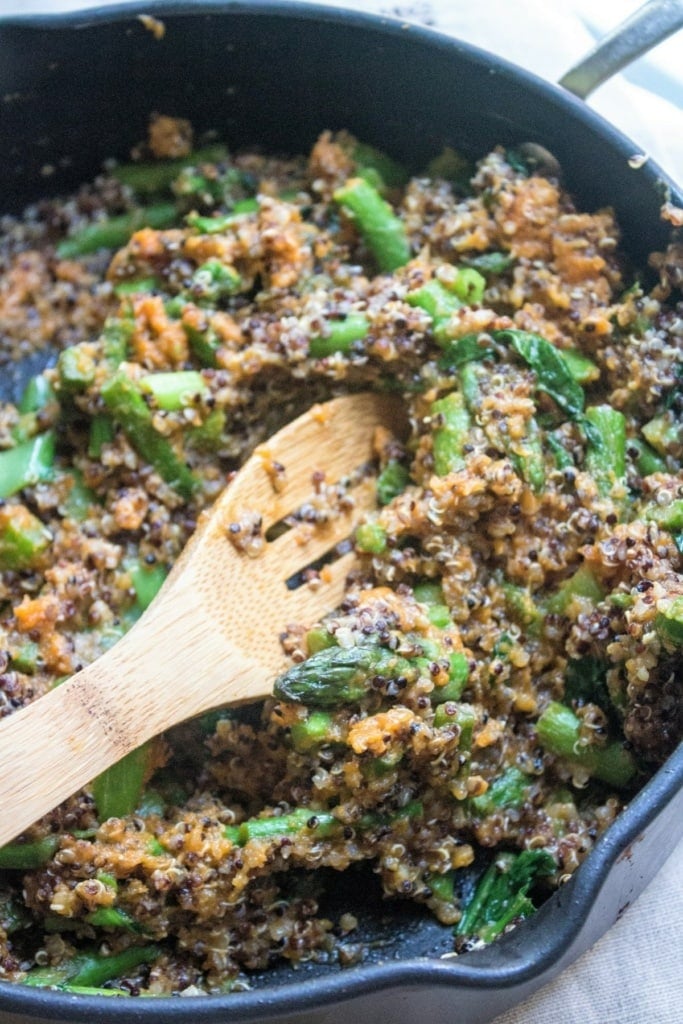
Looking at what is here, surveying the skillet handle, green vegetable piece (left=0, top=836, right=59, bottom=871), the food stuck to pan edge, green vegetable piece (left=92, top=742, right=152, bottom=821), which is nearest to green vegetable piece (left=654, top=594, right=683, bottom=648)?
the food stuck to pan edge

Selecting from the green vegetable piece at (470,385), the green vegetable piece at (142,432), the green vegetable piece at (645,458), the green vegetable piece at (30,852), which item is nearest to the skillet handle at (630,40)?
the green vegetable piece at (470,385)

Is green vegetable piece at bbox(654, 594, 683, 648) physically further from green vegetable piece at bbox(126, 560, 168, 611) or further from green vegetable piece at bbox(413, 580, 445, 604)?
green vegetable piece at bbox(126, 560, 168, 611)

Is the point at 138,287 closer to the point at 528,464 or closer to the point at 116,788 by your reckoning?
the point at 528,464

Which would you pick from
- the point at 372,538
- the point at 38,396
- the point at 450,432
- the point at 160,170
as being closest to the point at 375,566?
the point at 372,538

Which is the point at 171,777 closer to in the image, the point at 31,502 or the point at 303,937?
the point at 303,937

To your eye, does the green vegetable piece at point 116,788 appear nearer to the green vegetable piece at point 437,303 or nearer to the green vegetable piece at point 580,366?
the green vegetable piece at point 437,303

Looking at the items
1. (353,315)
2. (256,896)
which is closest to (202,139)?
(353,315)

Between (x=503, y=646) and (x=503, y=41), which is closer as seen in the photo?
(x=503, y=646)
